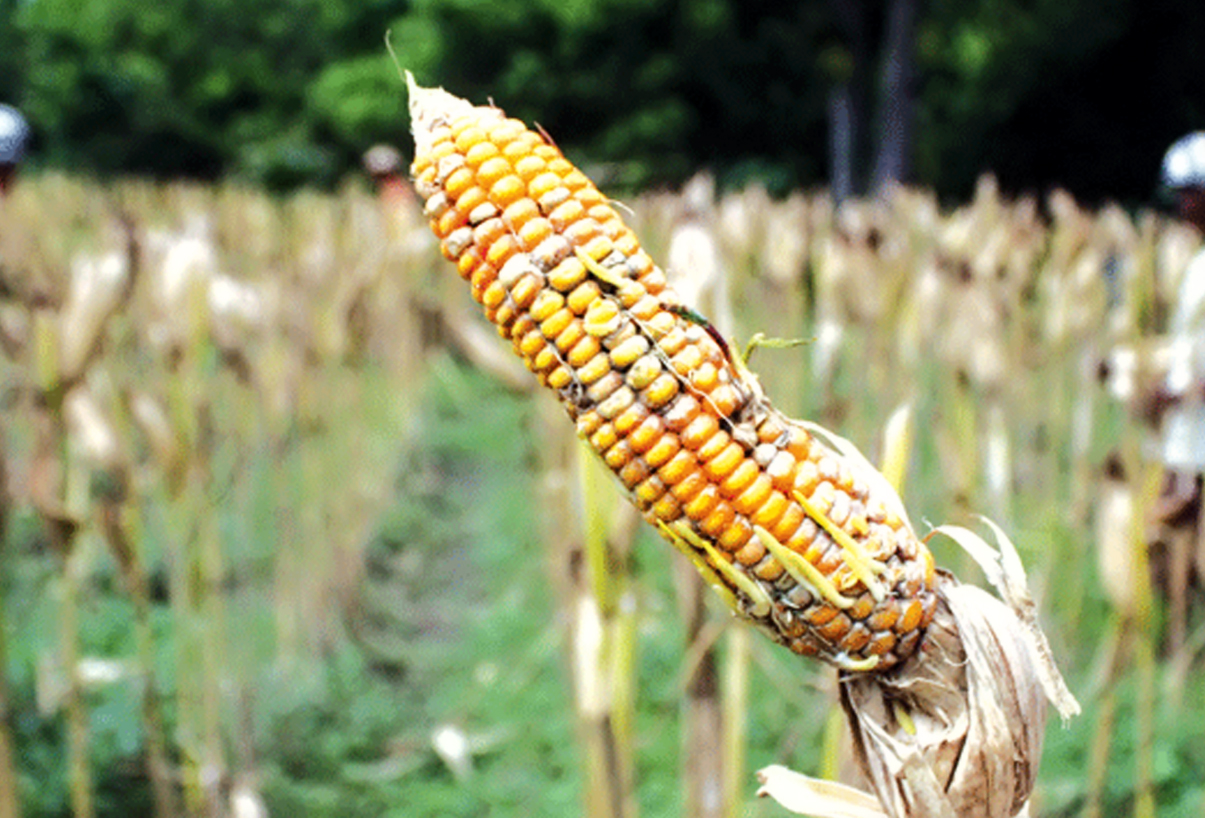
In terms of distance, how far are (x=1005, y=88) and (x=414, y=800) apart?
1254cm

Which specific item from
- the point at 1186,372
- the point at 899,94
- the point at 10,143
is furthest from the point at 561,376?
the point at 899,94

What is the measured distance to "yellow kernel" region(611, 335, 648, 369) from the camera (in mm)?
591

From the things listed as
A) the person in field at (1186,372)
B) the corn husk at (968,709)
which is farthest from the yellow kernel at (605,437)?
the person in field at (1186,372)

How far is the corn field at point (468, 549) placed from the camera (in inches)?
61.2

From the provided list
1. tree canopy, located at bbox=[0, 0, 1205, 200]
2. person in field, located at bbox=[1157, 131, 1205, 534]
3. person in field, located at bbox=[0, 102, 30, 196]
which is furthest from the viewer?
tree canopy, located at bbox=[0, 0, 1205, 200]

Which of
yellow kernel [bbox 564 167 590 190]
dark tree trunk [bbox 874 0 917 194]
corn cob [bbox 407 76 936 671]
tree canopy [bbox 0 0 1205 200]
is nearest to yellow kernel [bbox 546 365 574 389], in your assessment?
corn cob [bbox 407 76 936 671]

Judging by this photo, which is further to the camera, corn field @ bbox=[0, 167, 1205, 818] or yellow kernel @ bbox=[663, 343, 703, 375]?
corn field @ bbox=[0, 167, 1205, 818]

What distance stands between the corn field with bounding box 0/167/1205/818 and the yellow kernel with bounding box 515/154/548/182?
348 mm

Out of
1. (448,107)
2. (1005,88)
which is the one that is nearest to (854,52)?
(1005,88)

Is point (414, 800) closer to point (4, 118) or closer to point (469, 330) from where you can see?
point (469, 330)

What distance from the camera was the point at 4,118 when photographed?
276 centimetres

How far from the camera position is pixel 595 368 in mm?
592

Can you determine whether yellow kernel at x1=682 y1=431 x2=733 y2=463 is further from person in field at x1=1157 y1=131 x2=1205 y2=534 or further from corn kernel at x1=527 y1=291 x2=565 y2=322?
person in field at x1=1157 y1=131 x2=1205 y2=534

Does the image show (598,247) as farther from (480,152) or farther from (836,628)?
(836,628)
